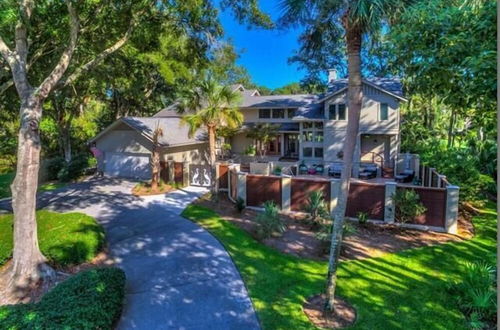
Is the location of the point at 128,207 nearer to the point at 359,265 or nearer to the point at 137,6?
the point at 137,6

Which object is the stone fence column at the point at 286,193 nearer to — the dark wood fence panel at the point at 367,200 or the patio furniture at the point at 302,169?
the dark wood fence panel at the point at 367,200

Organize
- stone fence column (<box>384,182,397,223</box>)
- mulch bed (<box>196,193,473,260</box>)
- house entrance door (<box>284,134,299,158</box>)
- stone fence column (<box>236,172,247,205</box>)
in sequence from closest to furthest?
mulch bed (<box>196,193,473,260</box>), stone fence column (<box>384,182,397,223</box>), stone fence column (<box>236,172,247,205</box>), house entrance door (<box>284,134,299,158</box>)

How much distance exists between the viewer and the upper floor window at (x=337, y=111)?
23.5 meters

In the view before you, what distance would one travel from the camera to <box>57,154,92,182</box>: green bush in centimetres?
2258

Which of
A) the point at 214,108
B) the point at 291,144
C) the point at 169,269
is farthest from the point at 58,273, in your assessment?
the point at 291,144

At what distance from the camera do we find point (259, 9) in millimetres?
12219

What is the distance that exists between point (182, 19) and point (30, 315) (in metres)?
10.6

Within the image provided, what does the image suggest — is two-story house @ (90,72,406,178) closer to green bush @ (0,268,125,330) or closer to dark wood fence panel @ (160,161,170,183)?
dark wood fence panel @ (160,161,170,183)

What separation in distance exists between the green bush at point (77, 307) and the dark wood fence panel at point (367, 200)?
29.0ft

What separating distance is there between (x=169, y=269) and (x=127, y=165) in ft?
51.8

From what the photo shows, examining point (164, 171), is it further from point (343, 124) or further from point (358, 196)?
point (343, 124)

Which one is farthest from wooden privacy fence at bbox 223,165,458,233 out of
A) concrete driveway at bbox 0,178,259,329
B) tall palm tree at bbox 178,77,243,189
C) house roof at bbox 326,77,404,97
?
house roof at bbox 326,77,404,97

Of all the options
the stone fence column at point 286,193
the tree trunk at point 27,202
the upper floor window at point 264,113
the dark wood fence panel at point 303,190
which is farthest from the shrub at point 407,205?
the upper floor window at point 264,113

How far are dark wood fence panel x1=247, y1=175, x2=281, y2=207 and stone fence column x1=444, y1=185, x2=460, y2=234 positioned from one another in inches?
245
